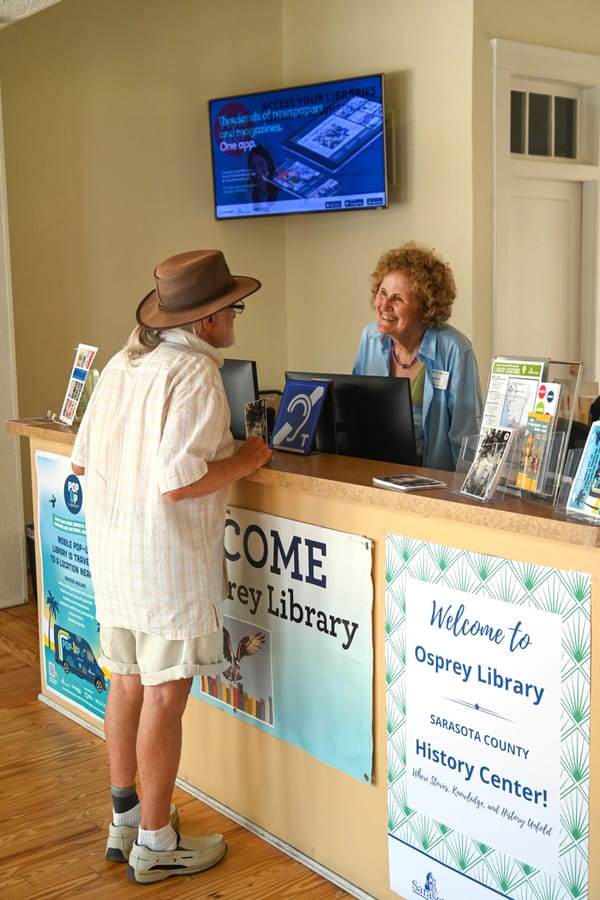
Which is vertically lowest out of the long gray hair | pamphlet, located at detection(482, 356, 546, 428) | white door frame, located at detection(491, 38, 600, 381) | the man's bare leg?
the man's bare leg

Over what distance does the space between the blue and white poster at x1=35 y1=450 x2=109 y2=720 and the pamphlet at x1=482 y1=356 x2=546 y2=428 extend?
1.69 meters

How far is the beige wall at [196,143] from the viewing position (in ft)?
17.5

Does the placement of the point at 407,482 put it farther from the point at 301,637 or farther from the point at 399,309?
the point at 399,309

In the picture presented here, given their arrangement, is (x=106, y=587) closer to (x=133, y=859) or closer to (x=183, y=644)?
(x=183, y=644)

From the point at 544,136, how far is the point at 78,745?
4034mm

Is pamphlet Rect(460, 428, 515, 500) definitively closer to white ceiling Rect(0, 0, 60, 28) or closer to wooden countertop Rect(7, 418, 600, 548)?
wooden countertop Rect(7, 418, 600, 548)

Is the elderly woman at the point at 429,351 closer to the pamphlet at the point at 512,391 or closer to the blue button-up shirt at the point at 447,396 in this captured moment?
the blue button-up shirt at the point at 447,396

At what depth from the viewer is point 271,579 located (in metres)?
2.66

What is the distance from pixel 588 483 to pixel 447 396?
1424 mm

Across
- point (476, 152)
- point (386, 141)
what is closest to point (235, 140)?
point (386, 141)

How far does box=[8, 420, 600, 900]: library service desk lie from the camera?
192 centimetres

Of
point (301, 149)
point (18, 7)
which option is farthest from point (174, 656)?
point (301, 149)

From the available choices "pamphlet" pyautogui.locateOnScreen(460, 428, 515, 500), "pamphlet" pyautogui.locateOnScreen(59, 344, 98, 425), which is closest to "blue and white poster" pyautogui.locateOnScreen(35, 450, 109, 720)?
"pamphlet" pyautogui.locateOnScreen(59, 344, 98, 425)

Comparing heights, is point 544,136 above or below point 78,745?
above
